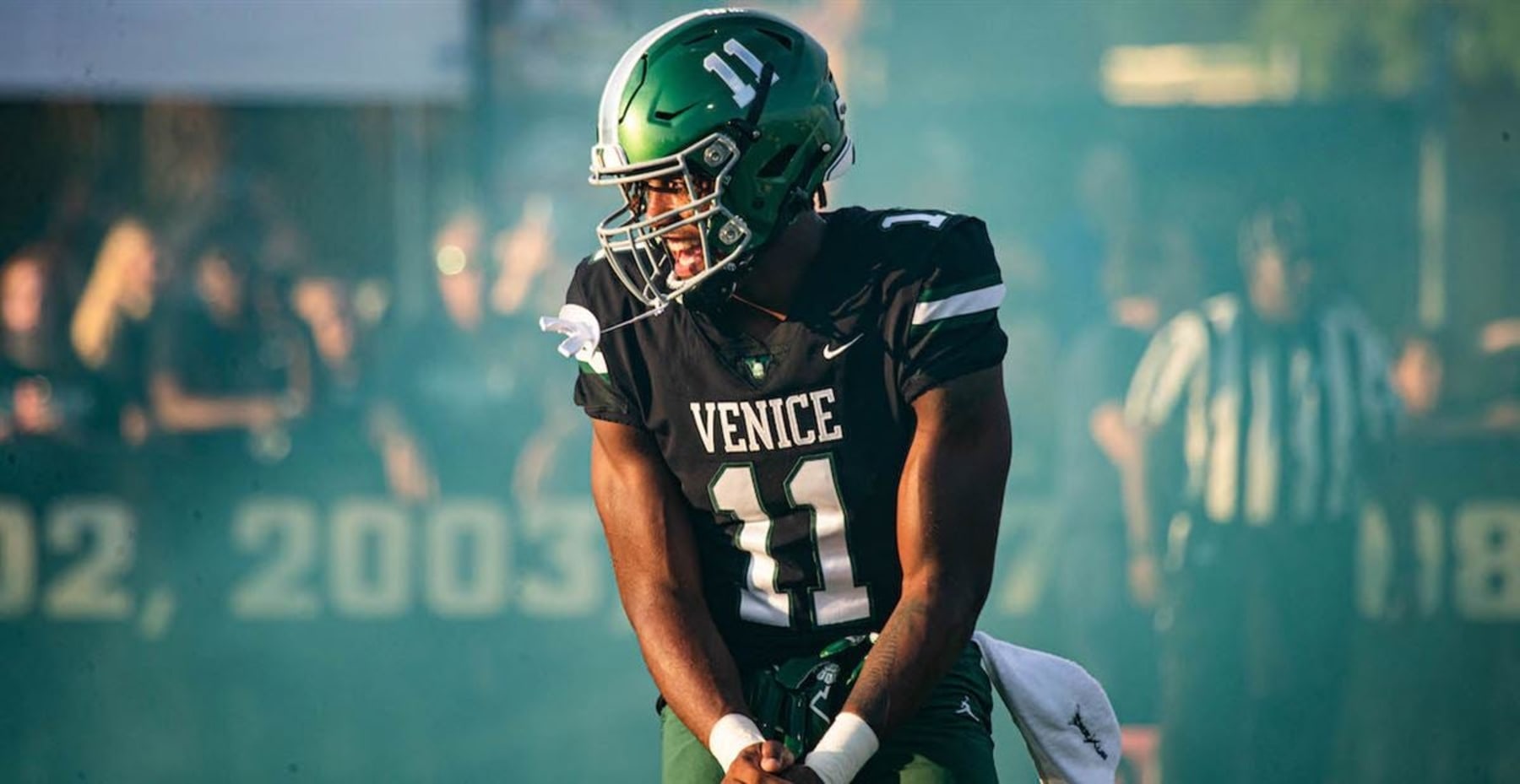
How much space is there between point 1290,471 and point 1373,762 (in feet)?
3.15

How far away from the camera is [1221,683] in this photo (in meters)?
6.23

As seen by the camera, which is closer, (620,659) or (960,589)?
(960,589)

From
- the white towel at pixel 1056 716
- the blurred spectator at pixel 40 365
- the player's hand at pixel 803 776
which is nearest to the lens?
the player's hand at pixel 803 776

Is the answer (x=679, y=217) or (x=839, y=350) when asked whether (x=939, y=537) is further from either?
(x=679, y=217)

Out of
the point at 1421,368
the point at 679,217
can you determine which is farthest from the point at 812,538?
the point at 1421,368

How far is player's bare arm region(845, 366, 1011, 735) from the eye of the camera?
299cm

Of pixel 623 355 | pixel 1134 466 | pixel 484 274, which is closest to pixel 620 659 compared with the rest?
pixel 484 274

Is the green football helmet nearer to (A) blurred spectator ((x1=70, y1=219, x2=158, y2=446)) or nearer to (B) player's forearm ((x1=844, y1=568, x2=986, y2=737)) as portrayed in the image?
(B) player's forearm ((x1=844, y1=568, x2=986, y2=737))

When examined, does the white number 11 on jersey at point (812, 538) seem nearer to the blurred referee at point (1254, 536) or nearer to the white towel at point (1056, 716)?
the white towel at point (1056, 716)

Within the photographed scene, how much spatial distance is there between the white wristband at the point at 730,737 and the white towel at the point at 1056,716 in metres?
0.50

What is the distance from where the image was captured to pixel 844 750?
9.55 ft

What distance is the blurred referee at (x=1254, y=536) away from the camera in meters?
6.23

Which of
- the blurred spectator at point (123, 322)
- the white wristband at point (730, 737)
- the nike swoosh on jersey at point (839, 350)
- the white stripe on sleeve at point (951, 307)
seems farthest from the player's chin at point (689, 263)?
the blurred spectator at point (123, 322)

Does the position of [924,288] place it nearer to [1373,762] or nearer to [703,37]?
[703,37]
